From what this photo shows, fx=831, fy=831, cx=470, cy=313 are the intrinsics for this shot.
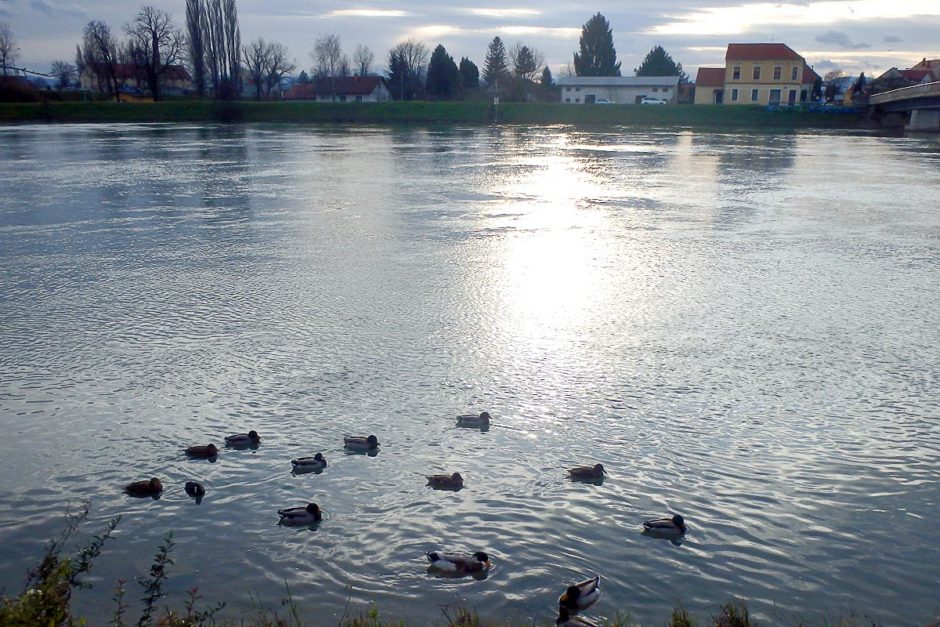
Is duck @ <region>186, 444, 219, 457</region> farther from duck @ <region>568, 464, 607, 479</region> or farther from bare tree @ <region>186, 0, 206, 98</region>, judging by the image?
bare tree @ <region>186, 0, 206, 98</region>

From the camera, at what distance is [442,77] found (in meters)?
101

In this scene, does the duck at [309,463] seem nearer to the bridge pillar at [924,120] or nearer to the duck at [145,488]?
the duck at [145,488]

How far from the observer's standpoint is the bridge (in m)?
52.4

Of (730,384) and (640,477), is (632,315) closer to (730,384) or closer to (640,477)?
(730,384)

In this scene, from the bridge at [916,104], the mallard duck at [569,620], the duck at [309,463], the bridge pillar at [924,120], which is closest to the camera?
the mallard duck at [569,620]

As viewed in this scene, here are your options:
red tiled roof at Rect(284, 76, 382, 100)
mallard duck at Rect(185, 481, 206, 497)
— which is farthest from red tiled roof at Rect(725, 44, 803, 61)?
mallard duck at Rect(185, 481, 206, 497)

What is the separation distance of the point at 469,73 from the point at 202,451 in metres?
106

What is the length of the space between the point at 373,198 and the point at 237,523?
54.6 feet

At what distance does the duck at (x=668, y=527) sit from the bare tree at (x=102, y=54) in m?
92.6

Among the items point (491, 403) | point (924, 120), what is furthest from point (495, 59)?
point (491, 403)

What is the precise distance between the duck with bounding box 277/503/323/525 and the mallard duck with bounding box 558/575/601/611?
198 centimetres

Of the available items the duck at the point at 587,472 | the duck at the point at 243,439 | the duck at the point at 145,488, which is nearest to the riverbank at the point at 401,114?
the duck at the point at 587,472

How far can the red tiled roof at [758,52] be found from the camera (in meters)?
91.8

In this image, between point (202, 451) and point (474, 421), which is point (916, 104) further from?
point (202, 451)
